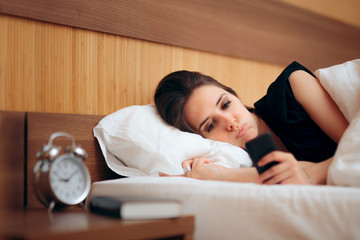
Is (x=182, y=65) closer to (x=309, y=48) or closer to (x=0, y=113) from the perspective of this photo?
(x=0, y=113)

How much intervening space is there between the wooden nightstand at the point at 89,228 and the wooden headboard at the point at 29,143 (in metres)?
0.35

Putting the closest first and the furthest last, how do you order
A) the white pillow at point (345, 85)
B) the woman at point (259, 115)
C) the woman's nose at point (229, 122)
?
1. the white pillow at point (345, 85)
2. the woman at point (259, 115)
3. the woman's nose at point (229, 122)

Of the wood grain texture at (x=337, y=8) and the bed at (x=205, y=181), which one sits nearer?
the bed at (x=205, y=181)

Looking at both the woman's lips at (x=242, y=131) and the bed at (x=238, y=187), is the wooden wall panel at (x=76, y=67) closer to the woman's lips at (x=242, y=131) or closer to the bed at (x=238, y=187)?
the bed at (x=238, y=187)

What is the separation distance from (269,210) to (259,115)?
0.80m

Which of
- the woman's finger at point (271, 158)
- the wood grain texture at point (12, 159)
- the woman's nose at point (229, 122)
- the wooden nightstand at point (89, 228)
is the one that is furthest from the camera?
the woman's nose at point (229, 122)

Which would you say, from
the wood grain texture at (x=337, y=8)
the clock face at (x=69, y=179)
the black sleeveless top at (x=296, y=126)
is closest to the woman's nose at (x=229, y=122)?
the black sleeveless top at (x=296, y=126)

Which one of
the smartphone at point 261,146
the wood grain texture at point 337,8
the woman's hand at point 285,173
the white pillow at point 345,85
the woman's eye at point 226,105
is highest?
the wood grain texture at point 337,8

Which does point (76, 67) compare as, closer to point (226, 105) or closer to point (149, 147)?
point (149, 147)

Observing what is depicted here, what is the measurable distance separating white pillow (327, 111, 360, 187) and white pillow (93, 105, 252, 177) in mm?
441

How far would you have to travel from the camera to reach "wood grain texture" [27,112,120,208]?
126cm

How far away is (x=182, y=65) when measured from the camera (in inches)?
72.6

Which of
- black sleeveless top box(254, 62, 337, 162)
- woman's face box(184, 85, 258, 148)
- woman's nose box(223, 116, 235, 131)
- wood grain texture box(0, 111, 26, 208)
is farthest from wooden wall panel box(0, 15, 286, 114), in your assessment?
black sleeveless top box(254, 62, 337, 162)

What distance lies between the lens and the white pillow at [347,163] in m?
0.82
